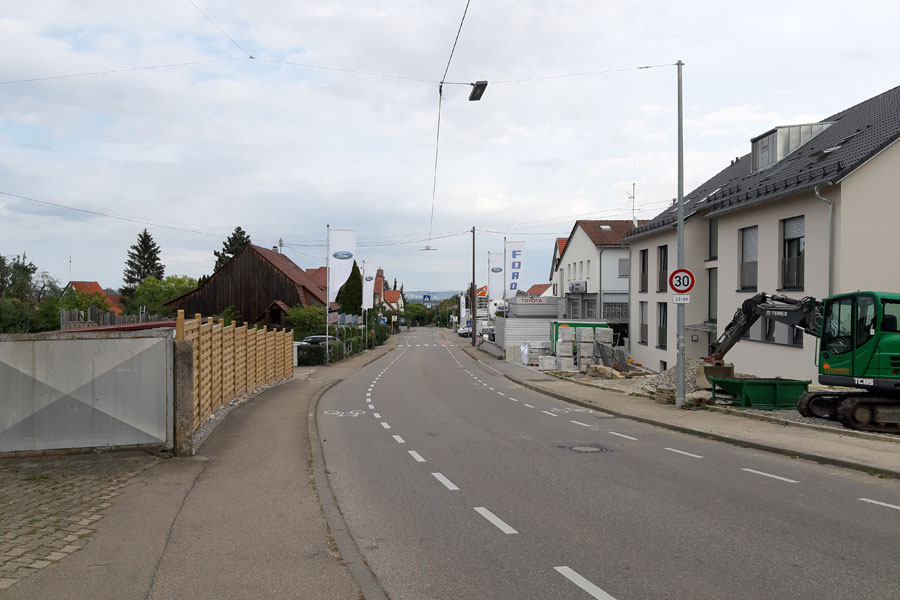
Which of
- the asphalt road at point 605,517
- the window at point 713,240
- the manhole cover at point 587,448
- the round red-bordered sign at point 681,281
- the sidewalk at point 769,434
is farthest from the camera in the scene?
the window at point 713,240

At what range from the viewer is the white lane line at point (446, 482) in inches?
337

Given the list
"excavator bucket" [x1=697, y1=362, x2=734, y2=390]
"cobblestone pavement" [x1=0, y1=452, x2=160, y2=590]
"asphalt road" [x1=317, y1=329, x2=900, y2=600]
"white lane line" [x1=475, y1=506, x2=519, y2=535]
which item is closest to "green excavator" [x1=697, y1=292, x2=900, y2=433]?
"asphalt road" [x1=317, y1=329, x2=900, y2=600]

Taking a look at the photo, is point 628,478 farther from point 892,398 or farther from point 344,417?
point 344,417

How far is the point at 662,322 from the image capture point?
3222 centimetres

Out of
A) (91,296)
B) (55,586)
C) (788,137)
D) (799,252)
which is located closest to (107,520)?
(55,586)

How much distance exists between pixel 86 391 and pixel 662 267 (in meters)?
27.9

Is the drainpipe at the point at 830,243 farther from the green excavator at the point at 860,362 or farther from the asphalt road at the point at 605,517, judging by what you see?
the asphalt road at the point at 605,517

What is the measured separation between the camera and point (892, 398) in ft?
44.0

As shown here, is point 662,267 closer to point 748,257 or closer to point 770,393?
point 748,257

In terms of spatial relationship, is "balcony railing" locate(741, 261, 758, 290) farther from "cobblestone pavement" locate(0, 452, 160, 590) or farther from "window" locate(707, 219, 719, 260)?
"cobblestone pavement" locate(0, 452, 160, 590)

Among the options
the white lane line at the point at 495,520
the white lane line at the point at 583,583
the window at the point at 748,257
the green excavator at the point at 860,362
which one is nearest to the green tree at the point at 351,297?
the window at the point at 748,257

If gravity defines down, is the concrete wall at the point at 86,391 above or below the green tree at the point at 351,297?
below

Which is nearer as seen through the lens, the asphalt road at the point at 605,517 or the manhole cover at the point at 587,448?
the asphalt road at the point at 605,517

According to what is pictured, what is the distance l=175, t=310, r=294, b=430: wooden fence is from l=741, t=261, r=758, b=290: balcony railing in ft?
55.2
